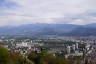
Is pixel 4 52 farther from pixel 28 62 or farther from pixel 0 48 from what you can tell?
pixel 28 62

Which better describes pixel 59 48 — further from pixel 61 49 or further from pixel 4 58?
pixel 4 58

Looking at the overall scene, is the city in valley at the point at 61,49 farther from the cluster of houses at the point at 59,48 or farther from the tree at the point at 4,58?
the tree at the point at 4,58

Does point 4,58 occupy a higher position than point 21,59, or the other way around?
point 4,58

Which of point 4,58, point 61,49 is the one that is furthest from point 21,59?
point 61,49

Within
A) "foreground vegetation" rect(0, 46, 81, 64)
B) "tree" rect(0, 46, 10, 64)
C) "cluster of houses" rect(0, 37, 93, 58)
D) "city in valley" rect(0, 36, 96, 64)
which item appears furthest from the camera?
"cluster of houses" rect(0, 37, 93, 58)

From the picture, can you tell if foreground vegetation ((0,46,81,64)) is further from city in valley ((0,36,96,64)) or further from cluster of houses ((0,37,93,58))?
cluster of houses ((0,37,93,58))

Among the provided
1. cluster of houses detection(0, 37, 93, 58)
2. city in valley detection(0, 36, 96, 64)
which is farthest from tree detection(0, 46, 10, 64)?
cluster of houses detection(0, 37, 93, 58)

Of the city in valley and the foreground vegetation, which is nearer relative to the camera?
the foreground vegetation

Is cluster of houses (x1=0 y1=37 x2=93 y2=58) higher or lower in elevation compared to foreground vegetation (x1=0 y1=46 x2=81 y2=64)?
lower

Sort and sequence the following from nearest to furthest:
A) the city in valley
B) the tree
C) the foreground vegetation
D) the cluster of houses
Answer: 1. the tree
2. the foreground vegetation
3. the city in valley
4. the cluster of houses

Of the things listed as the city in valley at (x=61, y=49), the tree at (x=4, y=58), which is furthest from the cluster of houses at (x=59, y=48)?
the tree at (x=4, y=58)

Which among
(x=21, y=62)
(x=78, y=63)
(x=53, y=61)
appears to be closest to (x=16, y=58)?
(x=21, y=62)
